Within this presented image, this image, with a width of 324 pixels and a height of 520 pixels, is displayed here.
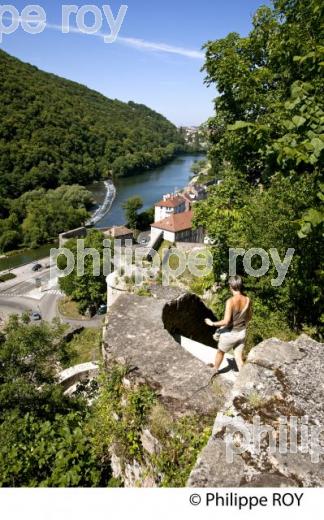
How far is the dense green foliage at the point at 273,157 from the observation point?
4.63 m

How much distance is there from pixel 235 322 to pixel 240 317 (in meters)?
0.10

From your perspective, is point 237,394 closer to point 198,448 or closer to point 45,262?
point 198,448

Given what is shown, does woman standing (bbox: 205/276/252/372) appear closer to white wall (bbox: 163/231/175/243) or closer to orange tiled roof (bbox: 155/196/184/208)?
white wall (bbox: 163/231/175/243)

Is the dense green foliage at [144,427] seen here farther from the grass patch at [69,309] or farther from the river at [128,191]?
the river at [128,191]

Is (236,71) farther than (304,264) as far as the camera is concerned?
Yes

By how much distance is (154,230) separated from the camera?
55.4m

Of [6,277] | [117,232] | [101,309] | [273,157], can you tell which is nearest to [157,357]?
[273,157]

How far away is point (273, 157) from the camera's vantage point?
4.62 meters

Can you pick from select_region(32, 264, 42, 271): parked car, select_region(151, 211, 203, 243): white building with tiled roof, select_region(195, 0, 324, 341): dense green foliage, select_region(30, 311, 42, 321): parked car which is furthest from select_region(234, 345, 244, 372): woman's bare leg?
select_region(32, 264, 42, 271): parked car

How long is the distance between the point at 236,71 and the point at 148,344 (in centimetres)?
914

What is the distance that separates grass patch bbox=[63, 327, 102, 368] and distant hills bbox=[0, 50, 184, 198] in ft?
193

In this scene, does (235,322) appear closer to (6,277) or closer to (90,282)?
(90,282)

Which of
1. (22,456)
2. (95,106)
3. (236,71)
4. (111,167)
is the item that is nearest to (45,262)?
(236,71)

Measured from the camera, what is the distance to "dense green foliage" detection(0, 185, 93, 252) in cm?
6334
